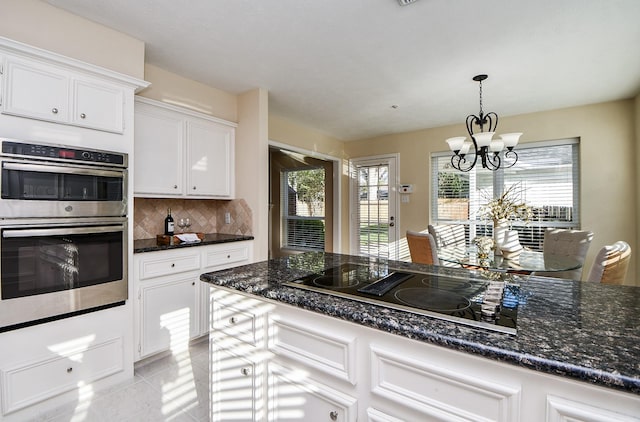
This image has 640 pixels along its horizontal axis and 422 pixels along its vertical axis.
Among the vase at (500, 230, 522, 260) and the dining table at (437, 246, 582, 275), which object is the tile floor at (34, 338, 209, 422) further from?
the vase at (500, 230, 522, 260)

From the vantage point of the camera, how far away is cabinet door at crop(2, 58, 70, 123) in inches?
69.0

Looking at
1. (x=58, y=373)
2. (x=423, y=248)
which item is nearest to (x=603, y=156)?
(x=423, y=248)

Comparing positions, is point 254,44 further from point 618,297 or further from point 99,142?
point 618,297

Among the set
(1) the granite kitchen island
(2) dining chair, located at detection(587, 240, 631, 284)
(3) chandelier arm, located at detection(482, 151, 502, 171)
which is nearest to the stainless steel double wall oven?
(1) the granite kitchen island

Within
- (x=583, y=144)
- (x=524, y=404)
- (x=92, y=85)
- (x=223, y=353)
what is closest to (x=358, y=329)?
(x=524, y=404)

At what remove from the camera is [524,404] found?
0.74m

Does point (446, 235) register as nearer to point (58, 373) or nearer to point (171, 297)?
point (171, 297)

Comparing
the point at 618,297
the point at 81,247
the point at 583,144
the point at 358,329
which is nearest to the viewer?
the point at 358,329

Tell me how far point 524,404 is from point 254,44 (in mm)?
2633

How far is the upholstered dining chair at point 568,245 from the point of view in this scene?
2.92 meters

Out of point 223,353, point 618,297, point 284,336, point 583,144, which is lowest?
point 223,353

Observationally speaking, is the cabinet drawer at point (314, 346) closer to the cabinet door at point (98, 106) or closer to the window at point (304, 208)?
the cabinet door at point (98, 106)

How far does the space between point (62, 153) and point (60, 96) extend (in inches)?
14.7

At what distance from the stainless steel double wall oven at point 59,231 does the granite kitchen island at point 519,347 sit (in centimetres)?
145
